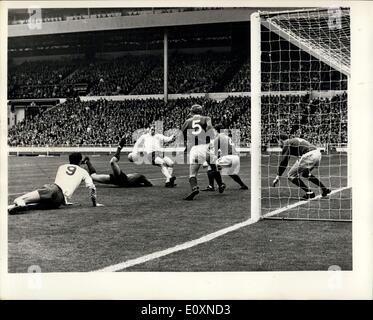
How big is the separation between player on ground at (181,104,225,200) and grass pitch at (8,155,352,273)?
1.37ft

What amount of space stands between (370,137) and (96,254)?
10.3 ft

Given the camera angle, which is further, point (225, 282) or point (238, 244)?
point (238, 244)

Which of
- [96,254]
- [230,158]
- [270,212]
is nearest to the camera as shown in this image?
[96,254]

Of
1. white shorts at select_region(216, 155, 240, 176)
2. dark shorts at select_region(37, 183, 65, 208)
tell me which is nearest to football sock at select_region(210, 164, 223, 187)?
white shorts at select_region(216, 155, 240, 176)

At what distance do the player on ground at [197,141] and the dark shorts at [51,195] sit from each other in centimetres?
212

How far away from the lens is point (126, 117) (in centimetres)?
2794

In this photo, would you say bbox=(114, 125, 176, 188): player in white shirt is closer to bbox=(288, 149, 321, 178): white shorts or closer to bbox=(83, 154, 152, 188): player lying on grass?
bbox=(83, 154, 152, 188): player lying on grass

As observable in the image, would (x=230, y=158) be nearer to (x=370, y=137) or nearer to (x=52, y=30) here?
(x=370, y=137)

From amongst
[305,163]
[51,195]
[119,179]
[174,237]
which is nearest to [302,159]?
[305,163]

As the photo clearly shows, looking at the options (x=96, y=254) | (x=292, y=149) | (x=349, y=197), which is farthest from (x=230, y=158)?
(x=96, y=254)

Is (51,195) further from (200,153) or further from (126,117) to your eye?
(126,117)

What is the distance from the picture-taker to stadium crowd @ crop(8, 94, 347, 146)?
24.2 m

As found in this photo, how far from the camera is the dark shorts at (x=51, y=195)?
7.56m

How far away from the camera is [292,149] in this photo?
8.92m
